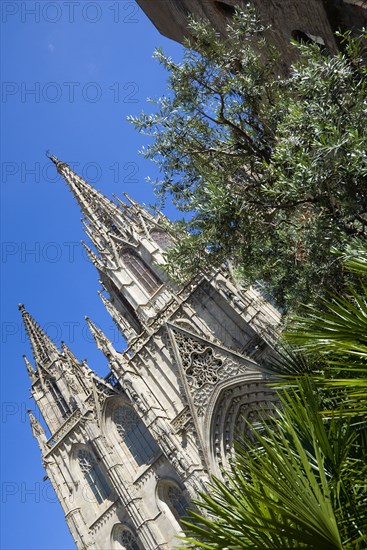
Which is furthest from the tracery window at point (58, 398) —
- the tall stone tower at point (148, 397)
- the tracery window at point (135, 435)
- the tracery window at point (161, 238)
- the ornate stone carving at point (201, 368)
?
the tracery window at point (161, 238)

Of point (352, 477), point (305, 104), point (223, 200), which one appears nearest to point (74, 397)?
point (223, 200)

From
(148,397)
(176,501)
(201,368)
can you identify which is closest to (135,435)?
(148,397)

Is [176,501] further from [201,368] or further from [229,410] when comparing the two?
[201,368]

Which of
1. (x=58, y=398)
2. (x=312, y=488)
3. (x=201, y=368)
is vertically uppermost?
(x=58, y=398)

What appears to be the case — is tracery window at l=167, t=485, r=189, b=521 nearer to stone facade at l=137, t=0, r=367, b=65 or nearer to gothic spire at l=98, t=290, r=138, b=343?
gothic spire at l=98, t=290, r=138, b=343

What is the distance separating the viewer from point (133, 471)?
2172 centimetres

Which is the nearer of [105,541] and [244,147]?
[244,147]

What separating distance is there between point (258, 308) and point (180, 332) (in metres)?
3.47

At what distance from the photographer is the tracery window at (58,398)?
26753 mm

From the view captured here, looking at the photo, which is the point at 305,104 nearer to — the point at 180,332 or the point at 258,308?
the point at 258,308

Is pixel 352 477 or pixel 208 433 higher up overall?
pixel 208 433

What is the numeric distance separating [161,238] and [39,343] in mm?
10621

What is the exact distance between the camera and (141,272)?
2509 cm

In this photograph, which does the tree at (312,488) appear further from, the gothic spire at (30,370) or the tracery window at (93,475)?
the gothic spire at (30,370)
